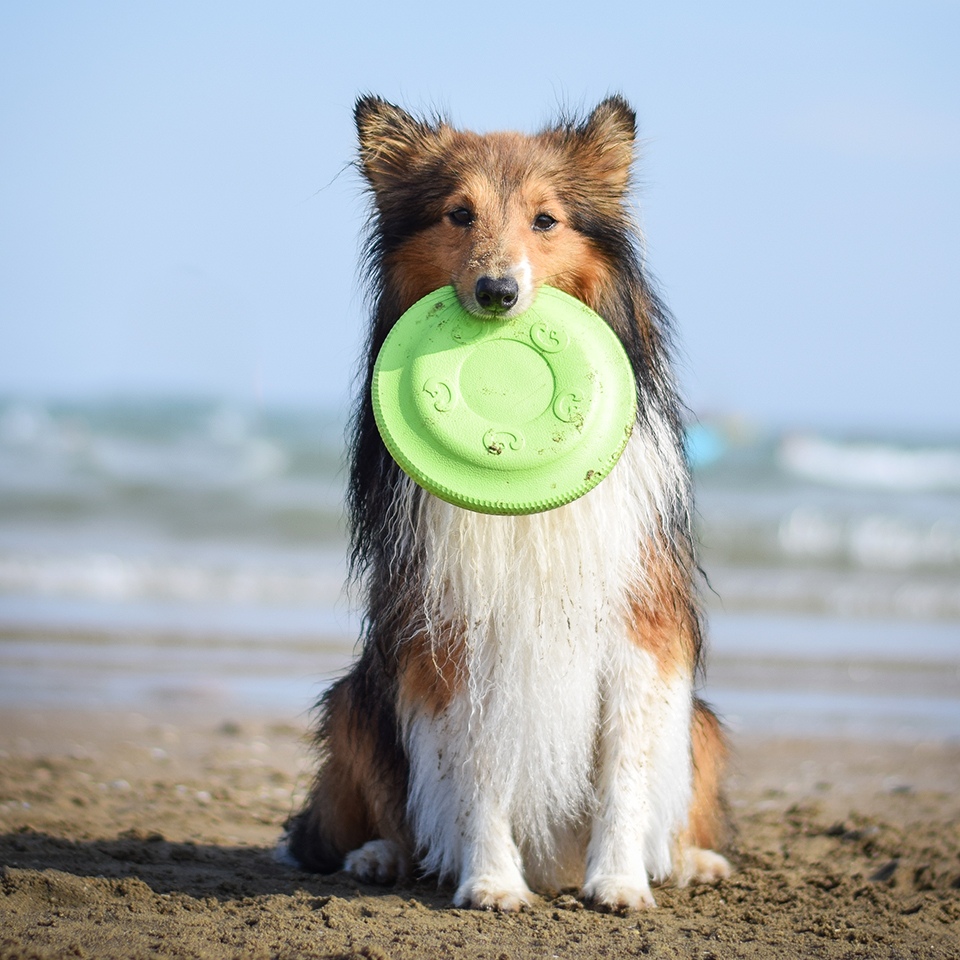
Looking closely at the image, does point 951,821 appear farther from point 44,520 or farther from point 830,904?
point 44,520

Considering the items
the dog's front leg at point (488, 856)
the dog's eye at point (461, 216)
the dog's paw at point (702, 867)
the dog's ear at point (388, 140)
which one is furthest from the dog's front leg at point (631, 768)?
the dog's ear at point (388, 140)

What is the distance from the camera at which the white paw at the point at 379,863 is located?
4.38 metres

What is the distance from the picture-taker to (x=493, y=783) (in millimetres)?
3975

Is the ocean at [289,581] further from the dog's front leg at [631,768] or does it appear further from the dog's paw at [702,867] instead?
the dog's paw at [702,867]

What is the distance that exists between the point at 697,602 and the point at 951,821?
2174mm

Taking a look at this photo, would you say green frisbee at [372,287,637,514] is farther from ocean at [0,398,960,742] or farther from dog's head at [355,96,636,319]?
ocean at [0,398,960,742]

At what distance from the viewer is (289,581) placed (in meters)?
12.2

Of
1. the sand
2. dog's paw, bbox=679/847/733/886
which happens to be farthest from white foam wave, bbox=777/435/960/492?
dog's paw, bbox=679/847/733/886

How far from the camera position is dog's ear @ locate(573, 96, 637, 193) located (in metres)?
4.07

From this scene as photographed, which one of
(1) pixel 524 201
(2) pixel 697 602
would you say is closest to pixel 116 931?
(2) pixel 697 602

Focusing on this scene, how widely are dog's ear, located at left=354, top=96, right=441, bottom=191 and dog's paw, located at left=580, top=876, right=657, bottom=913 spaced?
7.85ft

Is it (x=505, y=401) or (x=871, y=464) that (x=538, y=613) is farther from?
(x=871, y=464)

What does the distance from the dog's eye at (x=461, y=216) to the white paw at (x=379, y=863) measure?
2.21 m

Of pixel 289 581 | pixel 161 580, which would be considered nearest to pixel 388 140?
pixel 289 581
